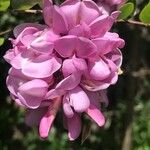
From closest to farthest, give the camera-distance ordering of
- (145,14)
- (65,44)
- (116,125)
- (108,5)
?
1. (65,44)
2. (108,5)
3. (145,14)
4. (116,125)

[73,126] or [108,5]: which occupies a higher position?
[108,5]

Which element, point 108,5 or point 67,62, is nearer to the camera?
point 67,62

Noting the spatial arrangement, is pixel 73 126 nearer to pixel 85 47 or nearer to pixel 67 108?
pixel 67 108

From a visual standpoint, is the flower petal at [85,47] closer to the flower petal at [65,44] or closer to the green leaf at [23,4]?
the flower petal at [65,44]

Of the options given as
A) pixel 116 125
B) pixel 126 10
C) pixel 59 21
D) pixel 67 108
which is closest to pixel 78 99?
pixel 67 108

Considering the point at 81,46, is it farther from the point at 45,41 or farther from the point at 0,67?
the point at 0,67

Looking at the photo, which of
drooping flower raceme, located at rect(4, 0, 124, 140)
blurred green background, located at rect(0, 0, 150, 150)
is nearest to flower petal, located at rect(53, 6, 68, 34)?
drooping flower raceme, located at rect(4, 0, 124, 140)

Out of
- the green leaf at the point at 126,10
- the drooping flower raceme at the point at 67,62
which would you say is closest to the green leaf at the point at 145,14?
the green leaf at the point at 126,10
